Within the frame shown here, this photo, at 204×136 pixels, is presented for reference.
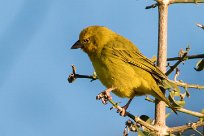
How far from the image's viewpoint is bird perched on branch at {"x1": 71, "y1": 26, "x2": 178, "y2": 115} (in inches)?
153

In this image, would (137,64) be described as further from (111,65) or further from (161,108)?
(161,108)

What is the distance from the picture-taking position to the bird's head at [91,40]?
4648 millimetres

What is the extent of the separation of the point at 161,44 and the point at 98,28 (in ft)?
8.40

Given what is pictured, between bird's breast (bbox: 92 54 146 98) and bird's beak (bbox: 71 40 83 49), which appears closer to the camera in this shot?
bird's breast (bbox: 92 54 146 98)

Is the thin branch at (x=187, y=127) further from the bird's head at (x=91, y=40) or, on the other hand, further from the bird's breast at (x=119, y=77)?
the bird's head at (x=91, y=40)

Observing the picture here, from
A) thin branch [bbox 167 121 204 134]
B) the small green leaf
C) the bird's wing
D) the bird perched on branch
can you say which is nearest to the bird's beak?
the bird perched on branch

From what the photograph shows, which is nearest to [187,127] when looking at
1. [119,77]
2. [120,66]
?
[119,77]

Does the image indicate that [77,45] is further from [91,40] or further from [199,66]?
[199,66]

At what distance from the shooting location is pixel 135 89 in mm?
4023

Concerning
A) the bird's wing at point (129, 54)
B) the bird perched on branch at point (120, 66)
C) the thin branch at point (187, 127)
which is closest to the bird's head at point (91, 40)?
the bird perched on branch at point (120, 66)

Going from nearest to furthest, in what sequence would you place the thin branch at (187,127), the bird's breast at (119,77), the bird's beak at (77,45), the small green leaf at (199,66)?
the thin branch at (187,127), the small green leaf at (199,66), the bird's breast at (119,77), the bird's beak at (77,45)

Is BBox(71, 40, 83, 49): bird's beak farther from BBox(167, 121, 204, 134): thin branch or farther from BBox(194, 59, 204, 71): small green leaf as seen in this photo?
BBox(167, 121, 204, 134): thin branch

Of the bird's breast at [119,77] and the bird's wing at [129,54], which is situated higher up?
the bird's wing at [129,54]

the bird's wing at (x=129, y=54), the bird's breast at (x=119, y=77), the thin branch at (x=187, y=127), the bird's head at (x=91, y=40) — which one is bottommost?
the thin branch at (x=187, y=127)
